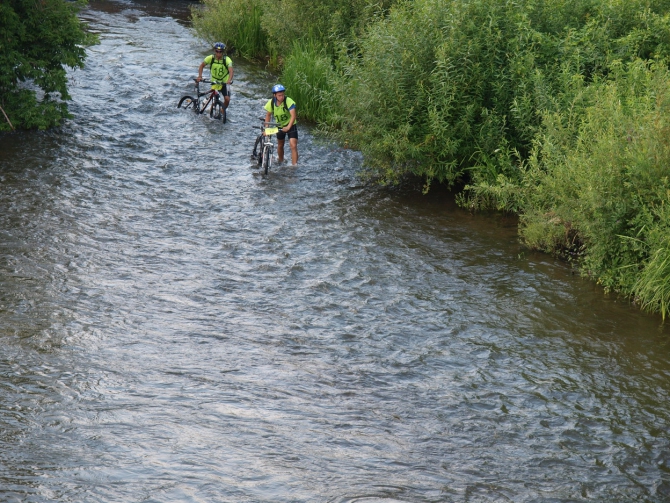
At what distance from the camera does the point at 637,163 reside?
10180 millimetres

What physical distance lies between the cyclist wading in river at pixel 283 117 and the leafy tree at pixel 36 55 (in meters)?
4.71

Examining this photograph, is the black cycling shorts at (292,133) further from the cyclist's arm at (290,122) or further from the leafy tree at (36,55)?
the leafy tree at (36,55)

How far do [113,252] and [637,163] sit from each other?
26.3ft

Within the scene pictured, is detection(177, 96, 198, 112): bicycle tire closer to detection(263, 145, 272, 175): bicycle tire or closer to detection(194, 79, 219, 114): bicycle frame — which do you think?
detection(194, 79, 219, 114): bicycle frame

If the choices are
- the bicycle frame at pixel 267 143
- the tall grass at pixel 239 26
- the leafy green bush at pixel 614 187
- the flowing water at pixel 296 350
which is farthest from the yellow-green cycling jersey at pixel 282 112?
the tall grass at pixel 239 26

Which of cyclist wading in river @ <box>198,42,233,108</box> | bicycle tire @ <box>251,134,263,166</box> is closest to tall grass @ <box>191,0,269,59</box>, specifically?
cyclist wading in river @ <box>198,42,233,108</box>

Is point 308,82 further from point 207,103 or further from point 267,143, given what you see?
point 267,143

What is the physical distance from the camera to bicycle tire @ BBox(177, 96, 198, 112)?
63.7 feet

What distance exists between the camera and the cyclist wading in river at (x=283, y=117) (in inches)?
617

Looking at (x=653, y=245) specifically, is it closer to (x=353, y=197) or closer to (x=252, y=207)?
(x=353, y=197)

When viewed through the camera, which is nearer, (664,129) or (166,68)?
(664,129)

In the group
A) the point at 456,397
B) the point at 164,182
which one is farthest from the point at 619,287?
the point at 164,182

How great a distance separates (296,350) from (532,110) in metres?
7.06

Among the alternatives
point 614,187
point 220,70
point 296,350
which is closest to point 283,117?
point 220,70
